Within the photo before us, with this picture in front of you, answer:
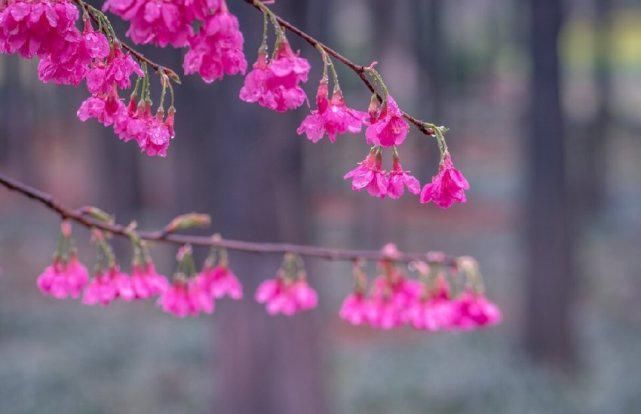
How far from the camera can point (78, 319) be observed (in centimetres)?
1396

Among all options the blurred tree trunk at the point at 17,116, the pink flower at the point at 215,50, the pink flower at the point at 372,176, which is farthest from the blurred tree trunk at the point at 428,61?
the pink flower at the point at 215,50

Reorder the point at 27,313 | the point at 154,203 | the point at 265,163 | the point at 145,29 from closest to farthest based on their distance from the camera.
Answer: the point at 145,29
the point at 265,163
the point at 27,313
the point at 154,203

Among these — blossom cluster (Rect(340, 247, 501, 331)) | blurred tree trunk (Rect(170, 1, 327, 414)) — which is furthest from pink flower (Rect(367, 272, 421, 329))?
blurred tree trunk (Rect(170, 1, 327, 414))

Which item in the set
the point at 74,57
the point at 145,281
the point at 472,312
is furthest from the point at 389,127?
the point at 472,312

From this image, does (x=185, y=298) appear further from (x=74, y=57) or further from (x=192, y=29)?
(x=192, y=29)

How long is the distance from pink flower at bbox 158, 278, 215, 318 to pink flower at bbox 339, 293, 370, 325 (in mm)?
548

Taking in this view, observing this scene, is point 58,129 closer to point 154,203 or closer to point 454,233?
point 154,203

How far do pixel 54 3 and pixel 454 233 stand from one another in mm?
21479

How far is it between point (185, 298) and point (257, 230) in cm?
367

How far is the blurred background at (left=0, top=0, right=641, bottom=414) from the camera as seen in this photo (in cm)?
698

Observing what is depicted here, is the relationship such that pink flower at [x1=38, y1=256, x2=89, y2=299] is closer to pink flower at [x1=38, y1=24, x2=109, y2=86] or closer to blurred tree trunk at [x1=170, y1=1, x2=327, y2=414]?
pink flower at [x1=38, y1=24, x2=109, y2=86]

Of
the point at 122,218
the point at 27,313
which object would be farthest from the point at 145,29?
the point at 122,218

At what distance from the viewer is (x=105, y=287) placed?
8.52 ft

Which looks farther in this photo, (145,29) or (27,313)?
(27,313)
